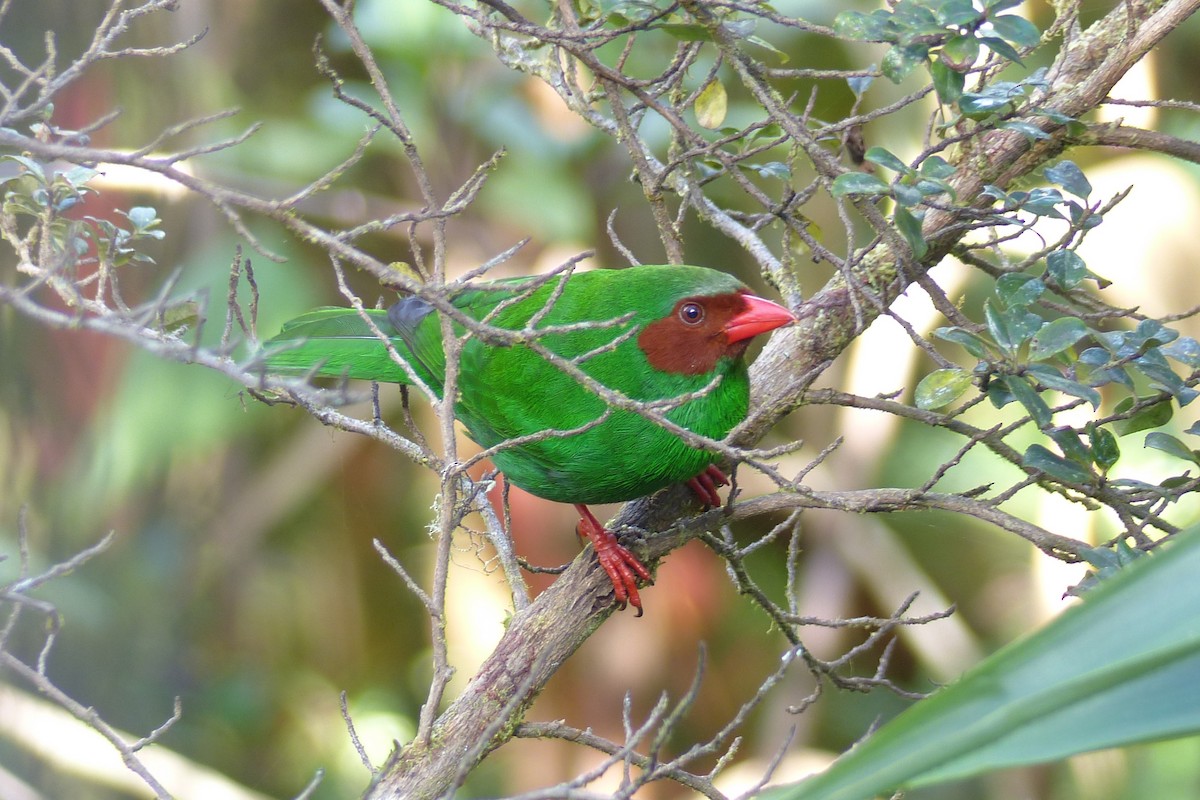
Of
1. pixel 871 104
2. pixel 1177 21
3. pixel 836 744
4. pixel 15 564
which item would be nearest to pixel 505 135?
pixel 871 104

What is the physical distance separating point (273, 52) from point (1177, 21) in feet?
16.9

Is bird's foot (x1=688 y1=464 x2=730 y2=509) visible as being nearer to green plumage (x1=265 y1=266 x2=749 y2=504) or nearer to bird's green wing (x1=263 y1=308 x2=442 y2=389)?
green plumage (x1=265 y1=266 x2=749 y2=504)

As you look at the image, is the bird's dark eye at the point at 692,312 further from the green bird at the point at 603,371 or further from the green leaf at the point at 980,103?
the green leaf at the point at 980,103

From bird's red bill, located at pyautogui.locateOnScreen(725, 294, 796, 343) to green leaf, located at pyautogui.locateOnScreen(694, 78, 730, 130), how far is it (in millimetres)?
458

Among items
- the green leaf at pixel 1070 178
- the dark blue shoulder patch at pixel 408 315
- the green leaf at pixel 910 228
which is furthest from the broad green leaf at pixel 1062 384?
the dark blue shoulder patch at pixel 408 315

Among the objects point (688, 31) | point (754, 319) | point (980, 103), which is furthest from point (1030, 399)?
point (754, 319)

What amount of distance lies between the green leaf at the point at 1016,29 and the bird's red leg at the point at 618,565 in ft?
4.32

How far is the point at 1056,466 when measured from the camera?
1.89 meters

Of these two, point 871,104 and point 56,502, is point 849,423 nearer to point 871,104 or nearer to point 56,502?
point 871,104

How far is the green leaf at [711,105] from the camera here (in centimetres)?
255

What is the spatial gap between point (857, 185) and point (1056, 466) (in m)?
0.62

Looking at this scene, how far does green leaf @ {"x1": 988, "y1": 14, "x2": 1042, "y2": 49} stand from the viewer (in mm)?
1711

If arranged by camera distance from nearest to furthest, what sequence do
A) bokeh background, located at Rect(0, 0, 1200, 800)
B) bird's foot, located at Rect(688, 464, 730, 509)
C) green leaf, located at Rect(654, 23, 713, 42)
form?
green leaf, located at Rect(654, 23, 713, 42)
bird's foot, located at Rect(688, 464, 730, 509)
bokeh background, located at Rect(0, 0, 1200, 800)

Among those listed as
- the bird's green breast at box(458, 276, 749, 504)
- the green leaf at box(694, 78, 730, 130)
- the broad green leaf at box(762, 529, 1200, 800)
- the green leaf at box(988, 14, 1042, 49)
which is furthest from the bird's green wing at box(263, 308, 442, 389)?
the broad green leaf at box(762, 529, 1200, 800)
